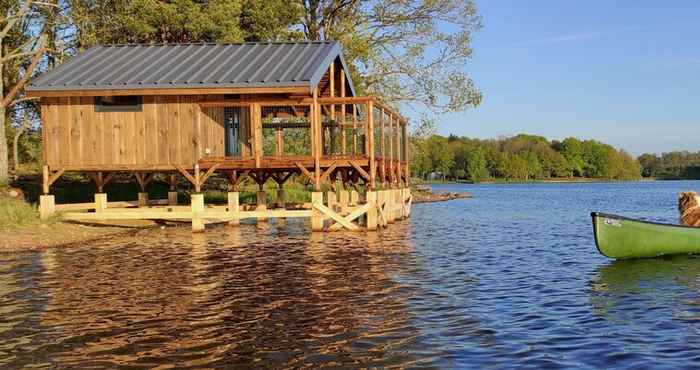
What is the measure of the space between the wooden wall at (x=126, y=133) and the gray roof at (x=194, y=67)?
0.85 metres

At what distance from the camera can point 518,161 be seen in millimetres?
182625

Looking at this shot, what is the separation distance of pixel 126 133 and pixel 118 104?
1.19 meters

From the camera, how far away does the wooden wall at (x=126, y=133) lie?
84.1ft

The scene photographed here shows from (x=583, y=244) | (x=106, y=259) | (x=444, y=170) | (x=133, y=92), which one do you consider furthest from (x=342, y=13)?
(x=444, y=170)

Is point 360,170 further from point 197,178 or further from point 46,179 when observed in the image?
point 46,179

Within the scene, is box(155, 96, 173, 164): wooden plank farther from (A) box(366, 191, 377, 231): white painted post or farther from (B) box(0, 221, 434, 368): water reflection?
(A) box(366, 191, 377, 231): white painted post

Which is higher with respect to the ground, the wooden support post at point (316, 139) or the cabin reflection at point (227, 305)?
the wooden support post at point (316, 139)

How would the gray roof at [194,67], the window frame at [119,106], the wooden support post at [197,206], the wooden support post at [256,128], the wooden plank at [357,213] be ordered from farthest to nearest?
the window frame at [119,106]
the wooden support post at [197,206]
the wooden plank at [357,213]
the wooden support post at [256,128]
the gray roof at [194,67]

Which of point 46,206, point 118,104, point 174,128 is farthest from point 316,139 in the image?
point 46,206

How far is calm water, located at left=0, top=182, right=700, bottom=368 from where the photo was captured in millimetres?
9039

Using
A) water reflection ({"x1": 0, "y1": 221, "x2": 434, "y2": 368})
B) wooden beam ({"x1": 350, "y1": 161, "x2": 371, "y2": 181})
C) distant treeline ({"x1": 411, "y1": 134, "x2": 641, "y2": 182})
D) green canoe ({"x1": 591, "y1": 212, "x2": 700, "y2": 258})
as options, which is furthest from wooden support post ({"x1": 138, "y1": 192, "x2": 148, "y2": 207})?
distant treeline ({"x1": 411, "y1": 134, "x2": 641, "y2": 182})

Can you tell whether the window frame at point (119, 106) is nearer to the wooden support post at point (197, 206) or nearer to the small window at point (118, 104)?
the small window at point (118, 104)

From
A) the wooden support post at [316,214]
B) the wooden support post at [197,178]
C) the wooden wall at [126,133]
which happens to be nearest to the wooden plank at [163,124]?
the wooden wall at [126,133]

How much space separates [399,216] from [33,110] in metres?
24.8
